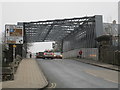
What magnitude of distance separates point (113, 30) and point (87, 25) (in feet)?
32.2

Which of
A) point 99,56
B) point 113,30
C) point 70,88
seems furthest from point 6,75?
point 113,30

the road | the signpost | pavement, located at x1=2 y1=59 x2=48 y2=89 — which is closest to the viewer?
pavement, located at x1=2 y1=59 x2=48 y2=89

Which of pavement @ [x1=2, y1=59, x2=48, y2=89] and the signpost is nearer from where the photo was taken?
pavement @ [x1=2, y1=59, x2=48, y2=89]

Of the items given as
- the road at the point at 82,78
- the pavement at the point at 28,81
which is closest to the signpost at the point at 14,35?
the pavement at the point at 28,81

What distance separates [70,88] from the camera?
445 inches

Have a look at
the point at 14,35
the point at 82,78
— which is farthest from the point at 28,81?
the point at 82,78

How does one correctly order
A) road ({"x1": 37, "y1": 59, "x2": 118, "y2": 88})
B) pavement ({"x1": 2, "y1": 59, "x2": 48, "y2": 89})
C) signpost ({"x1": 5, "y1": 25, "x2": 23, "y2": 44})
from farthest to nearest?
1. signpost ({"x1": 5, "y1": 25, "x2": 23, "y2": 44})
2. road ({"x1": 37, "y1": 59, "x2": 118, "y2": 88})
3. pavement ({"x1": 2, "y1": 59, "x2": 48, "y2": 89})

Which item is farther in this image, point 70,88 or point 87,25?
point 87,25

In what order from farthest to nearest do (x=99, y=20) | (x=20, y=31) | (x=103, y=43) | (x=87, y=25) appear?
(x=87, y=25) → (x=99, y=20) → (x=103, y=43) → (x=20, y=31)

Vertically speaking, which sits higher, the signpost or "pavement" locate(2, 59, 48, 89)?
the signpost

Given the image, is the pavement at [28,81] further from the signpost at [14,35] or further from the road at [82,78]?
the signpost at [14,35]

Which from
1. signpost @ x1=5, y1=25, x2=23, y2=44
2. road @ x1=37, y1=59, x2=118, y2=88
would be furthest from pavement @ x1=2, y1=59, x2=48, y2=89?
signpost @ x1=5, y1=25, x2=23, y2=44

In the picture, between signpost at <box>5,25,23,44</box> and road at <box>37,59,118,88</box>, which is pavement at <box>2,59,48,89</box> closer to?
road at <box>37,59,118,88</box>

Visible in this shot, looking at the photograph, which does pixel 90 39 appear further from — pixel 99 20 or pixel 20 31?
pixel 20 31
